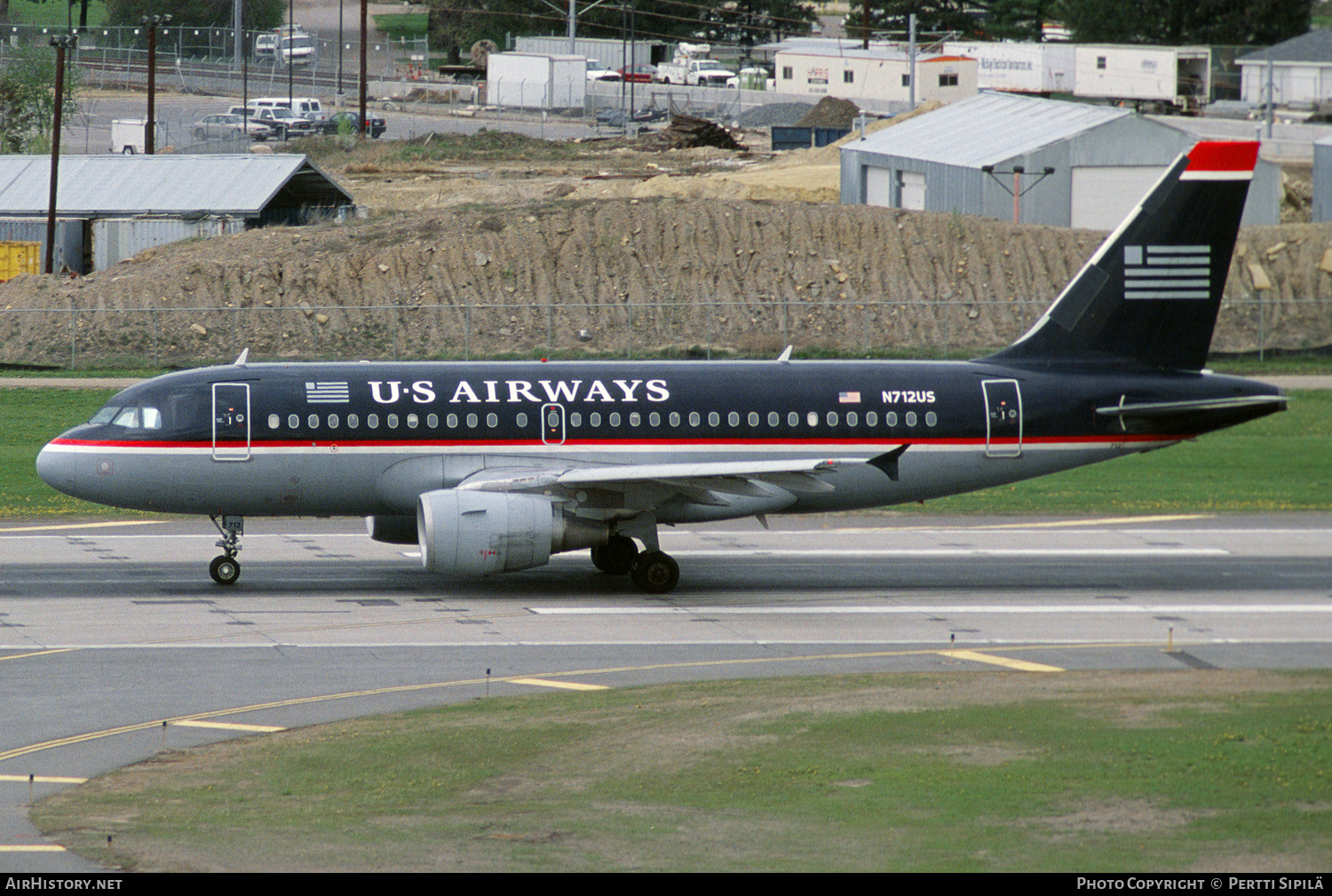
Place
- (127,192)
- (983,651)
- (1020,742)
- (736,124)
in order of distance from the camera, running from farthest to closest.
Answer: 1. (736,124)
2. (127,192)
3. (983,651)
4. (1020,742)

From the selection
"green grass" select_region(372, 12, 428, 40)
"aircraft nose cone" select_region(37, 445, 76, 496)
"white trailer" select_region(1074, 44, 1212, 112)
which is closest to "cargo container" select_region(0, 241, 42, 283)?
"aircraft nose cone" select_region(37, 445, 76, 496)

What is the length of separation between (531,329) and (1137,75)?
78.3 meters

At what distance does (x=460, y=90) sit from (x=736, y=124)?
26.9 m

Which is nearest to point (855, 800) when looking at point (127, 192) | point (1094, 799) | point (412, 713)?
point (1094, 799)

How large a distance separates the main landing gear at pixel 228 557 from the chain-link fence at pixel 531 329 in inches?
1239

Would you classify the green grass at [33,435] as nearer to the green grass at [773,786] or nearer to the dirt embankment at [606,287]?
the dirt embankment at [606,287]

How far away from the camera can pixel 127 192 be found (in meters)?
75.6

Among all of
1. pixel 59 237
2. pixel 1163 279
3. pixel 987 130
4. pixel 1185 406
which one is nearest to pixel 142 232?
pixel 59 237

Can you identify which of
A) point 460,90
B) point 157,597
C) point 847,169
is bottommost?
point 157,597

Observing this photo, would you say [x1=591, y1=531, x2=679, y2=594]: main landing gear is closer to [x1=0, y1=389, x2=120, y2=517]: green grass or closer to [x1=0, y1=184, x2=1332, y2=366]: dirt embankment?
[x1=0, y1=389, x2=120, y2=517]: green grass

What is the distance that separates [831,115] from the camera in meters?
118

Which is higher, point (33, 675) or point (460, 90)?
point (460, 90)

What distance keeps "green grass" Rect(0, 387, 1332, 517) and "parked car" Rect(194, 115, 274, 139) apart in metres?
63.0

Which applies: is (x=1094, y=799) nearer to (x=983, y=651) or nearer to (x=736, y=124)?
(x=983, y=651)
